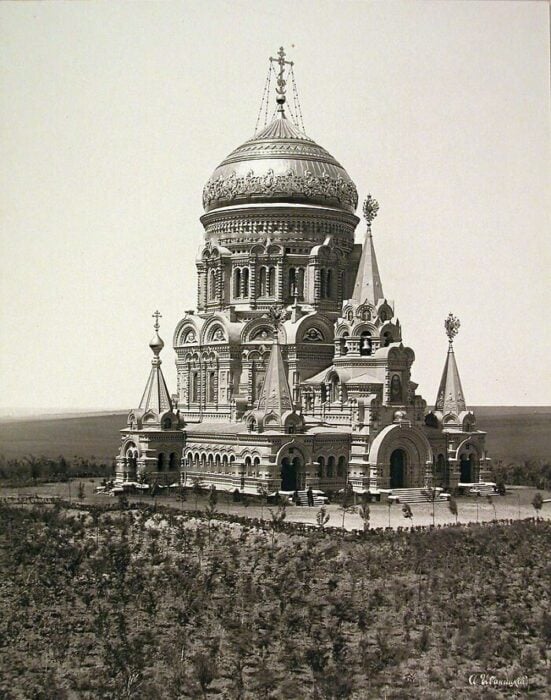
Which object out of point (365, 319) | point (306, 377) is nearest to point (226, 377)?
point (306, 377)

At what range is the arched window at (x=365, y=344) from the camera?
40.5 metres

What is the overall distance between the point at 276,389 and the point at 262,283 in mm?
6794

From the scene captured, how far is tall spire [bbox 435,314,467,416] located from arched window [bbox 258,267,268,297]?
6.30 m

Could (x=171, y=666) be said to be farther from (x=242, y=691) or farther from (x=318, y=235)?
(x=318, y=235)

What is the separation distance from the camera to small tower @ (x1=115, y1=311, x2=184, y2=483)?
136 feet

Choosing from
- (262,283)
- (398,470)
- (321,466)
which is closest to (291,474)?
(321,466)

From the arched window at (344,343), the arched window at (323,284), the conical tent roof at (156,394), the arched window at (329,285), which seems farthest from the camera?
the arched window at (329,285)

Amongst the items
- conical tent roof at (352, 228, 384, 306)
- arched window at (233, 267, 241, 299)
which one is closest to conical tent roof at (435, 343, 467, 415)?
conical tent roof at (352, 228, 384, 306)

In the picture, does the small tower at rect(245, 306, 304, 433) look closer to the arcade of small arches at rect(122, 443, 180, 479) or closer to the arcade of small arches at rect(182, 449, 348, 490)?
the arcade of small arches at rect(182, 449, 348, 490)

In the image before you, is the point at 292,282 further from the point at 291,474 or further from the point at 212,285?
the point at 291,474

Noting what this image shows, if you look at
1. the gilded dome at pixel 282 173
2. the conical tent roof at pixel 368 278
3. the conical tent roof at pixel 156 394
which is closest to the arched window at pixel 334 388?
the conical tent roof at pixel 368 278

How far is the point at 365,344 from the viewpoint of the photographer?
40531mm

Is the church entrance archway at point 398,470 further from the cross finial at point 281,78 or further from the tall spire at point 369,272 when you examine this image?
the cross finial at point 281,78
